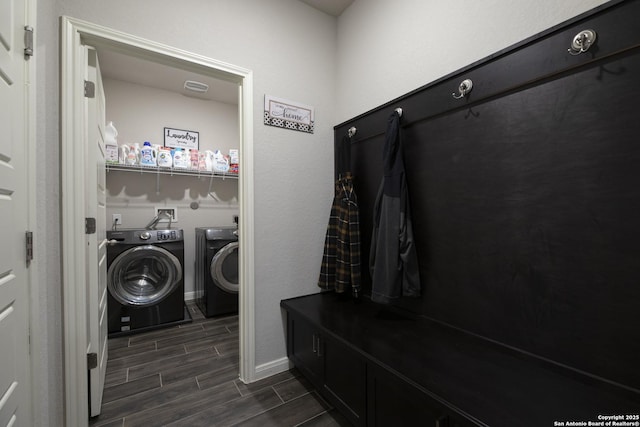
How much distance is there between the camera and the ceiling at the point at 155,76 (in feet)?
8.63

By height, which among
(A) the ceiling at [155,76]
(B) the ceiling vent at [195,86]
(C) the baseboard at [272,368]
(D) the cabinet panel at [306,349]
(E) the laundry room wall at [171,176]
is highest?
(A) the ceiling at [155,76]

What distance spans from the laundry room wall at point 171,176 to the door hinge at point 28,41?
238 centimetres

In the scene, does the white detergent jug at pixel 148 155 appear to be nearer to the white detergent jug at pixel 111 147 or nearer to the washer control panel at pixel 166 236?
the white detergent jug at pixel 111 147

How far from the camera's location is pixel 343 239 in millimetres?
1822

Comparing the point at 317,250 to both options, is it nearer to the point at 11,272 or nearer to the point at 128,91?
the point at 11,272

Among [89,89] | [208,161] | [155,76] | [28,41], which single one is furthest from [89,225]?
[155,76]

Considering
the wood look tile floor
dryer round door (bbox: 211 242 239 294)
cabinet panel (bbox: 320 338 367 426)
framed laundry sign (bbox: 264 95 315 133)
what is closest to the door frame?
the wood look tile floor

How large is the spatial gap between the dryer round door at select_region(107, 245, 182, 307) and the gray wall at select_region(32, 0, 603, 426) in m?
1.36

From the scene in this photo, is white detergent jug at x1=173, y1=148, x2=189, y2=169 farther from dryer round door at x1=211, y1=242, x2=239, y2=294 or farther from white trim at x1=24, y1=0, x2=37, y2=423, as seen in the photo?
white trim at x1=24, y1=0, x2=37, y2=423

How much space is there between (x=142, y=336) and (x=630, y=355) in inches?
127

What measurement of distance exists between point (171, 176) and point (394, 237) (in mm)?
2974

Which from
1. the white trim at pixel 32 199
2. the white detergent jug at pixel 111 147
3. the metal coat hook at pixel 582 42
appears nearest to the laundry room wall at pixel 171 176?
the white detergent jug at pixel 111 147

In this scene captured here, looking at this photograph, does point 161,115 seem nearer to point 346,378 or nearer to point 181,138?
point 181,138

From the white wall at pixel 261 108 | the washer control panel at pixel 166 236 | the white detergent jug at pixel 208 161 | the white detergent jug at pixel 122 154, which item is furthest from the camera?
the white detergent jug at pixel 208 161
